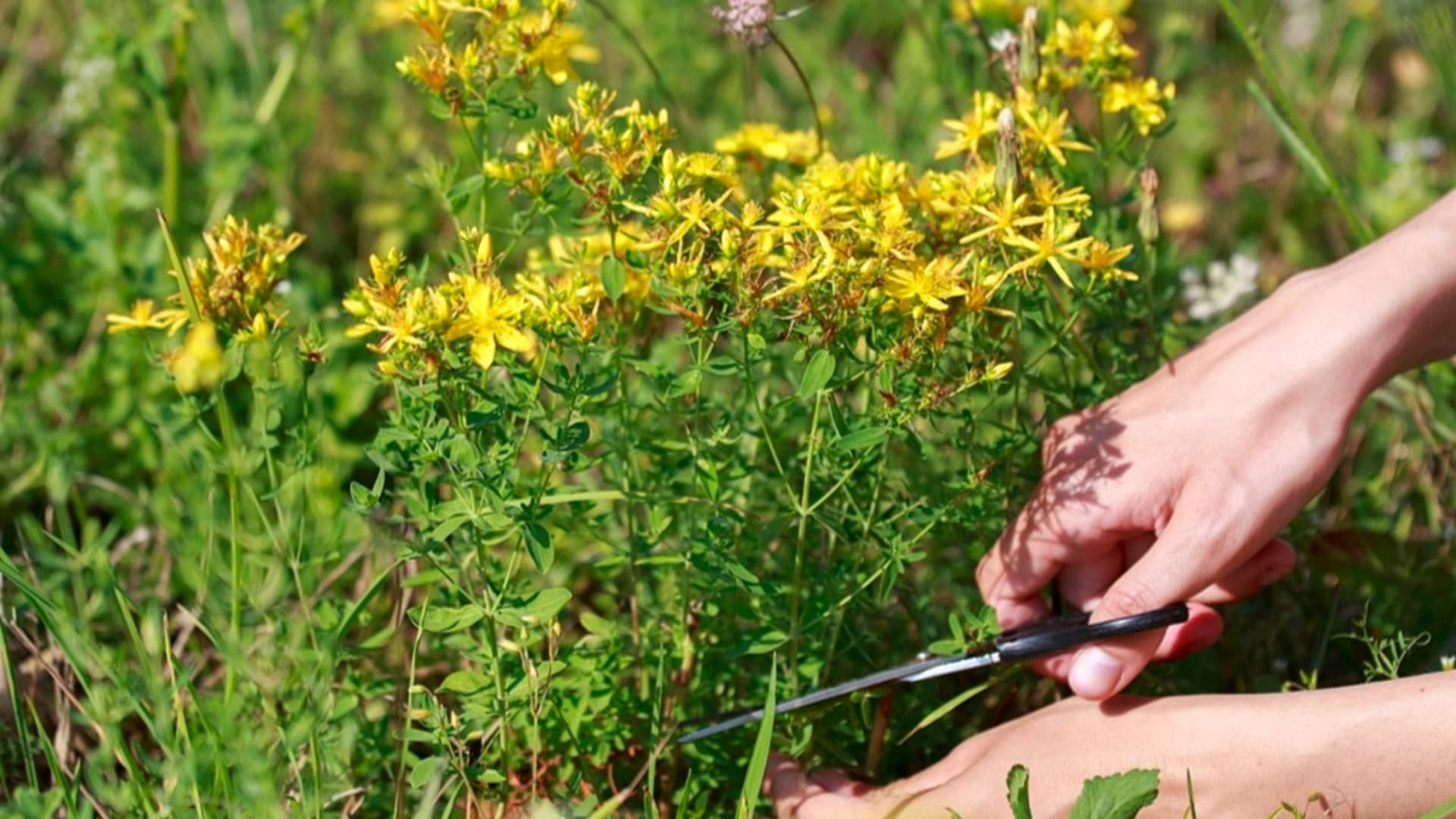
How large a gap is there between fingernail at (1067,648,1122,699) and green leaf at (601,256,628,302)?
2.47 ft

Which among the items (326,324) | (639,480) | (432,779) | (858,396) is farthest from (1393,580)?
(326,324)

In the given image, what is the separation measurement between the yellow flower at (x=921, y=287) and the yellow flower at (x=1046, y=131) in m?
0.36

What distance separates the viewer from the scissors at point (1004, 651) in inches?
71.7

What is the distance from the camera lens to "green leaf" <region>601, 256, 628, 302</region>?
169 centimetres

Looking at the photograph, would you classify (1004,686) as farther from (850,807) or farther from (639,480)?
(639,480)

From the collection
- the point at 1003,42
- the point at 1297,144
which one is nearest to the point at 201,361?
the point at 1003,42

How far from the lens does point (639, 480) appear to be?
2014mm

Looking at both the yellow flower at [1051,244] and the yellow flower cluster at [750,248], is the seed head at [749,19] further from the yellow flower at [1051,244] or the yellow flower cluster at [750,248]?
the yellow flower at [1051,244]

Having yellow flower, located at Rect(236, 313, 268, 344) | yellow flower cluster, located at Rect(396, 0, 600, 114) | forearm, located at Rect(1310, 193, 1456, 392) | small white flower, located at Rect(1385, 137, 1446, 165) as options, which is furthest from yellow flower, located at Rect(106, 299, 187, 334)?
small white flower, located at Rect(1385, 137, 1446, 165)

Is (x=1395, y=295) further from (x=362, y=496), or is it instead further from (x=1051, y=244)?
(x=362, y=496)

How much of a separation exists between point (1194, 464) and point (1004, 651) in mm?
338

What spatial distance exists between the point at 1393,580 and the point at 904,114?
1.67m

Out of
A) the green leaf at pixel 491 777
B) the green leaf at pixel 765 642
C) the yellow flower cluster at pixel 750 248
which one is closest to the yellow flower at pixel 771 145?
the yellow flower cluster at pixel 750 248

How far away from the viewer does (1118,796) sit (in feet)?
5.57
